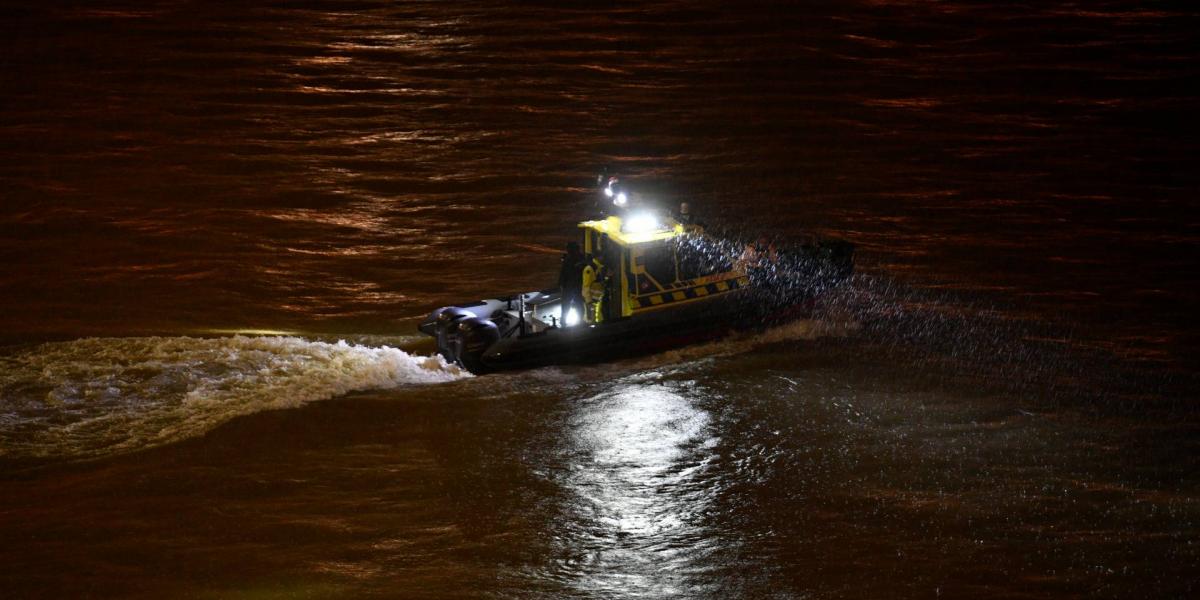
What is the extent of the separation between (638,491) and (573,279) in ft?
12.1

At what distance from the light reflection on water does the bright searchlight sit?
1822 mm

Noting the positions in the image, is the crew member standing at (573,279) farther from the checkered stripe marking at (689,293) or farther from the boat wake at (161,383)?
the boat wake at (161,383)

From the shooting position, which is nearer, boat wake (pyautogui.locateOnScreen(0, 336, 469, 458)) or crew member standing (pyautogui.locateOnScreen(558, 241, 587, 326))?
boat wake (pyautogui.locateOnScreen(0, 336, 469, 458))

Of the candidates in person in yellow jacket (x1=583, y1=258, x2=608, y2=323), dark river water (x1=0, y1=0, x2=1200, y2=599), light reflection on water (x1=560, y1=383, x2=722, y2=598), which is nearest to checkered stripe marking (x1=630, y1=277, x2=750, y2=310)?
person in yellow jacket (x1=583, y1=258, x2=608, y2=323)

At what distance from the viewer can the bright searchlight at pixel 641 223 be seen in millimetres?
12711

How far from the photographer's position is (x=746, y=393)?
11.6 m

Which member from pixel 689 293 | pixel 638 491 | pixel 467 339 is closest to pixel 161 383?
pixel 467 339

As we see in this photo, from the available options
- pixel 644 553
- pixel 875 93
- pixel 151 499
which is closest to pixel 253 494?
pixel 151 499

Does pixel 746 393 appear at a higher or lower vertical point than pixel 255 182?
lower

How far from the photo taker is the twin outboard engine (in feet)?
39.2

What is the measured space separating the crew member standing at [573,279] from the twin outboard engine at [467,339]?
3.09 ft

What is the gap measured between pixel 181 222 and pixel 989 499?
12418mm

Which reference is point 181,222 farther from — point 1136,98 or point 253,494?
point 1136,98

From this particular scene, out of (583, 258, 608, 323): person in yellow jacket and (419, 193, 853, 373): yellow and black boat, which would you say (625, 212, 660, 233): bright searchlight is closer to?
(419, 193, 853, 373): yellow and black boat
